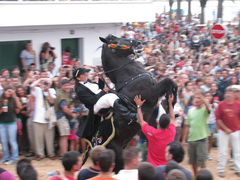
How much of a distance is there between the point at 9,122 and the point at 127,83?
3613 mm

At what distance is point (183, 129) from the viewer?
10.6m

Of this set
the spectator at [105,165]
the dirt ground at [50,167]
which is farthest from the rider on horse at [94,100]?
the dirt ground at [50,167]

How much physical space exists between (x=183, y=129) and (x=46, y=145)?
10.5 feet

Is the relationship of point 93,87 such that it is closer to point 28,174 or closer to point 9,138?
point 28,174

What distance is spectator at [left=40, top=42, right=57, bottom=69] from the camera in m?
14.1

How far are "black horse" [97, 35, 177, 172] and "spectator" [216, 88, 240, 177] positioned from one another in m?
2.53

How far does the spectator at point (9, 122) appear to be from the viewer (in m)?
9.20

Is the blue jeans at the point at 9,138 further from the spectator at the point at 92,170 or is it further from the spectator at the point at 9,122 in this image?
the spectator at the point at 92,170

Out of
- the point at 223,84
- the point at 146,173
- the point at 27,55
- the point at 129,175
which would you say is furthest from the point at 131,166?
the point at 27,55

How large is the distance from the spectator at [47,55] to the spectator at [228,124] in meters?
6.71

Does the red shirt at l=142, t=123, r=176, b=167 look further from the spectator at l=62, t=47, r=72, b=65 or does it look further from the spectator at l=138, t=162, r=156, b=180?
the spectator at l=62, t=47, r=72, b=65

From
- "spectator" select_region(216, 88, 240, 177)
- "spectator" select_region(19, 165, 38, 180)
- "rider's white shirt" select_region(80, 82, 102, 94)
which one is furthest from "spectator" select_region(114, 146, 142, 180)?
"spectator" select_region(216, 88, 240, 177)

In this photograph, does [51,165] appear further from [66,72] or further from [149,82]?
[149,82]

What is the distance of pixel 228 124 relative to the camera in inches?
350
